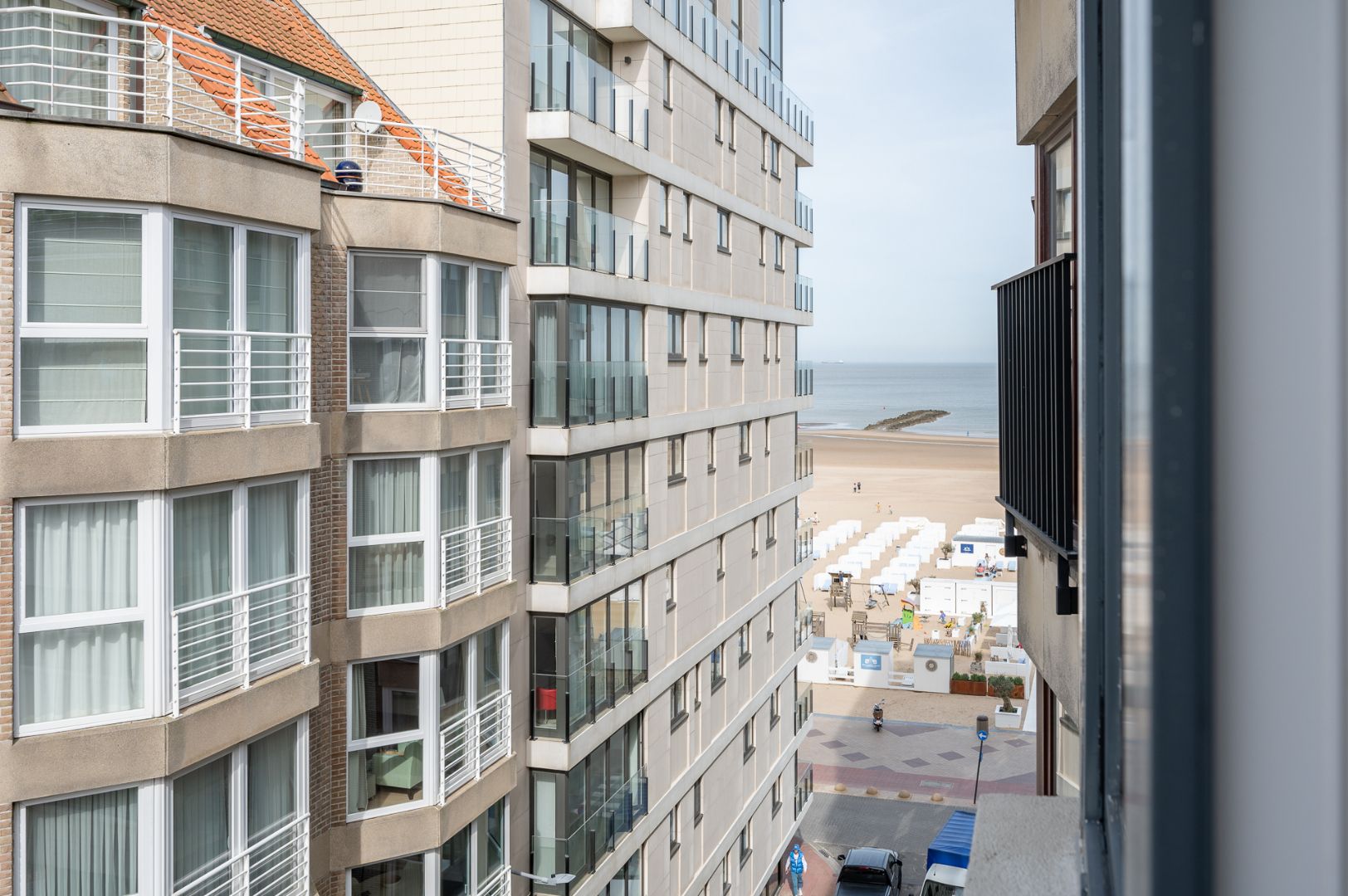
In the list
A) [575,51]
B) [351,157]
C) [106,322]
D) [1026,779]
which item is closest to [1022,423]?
[106,322]

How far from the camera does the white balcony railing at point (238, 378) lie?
9914 millimetres

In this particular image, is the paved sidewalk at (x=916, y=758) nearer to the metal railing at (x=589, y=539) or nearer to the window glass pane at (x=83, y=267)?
the metal railing at (x=589, y=539)

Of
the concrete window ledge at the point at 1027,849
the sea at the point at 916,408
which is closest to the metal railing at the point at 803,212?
the concrete window ledge at the point at 1027,849

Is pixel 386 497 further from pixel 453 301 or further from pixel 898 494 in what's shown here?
pixel 898 494

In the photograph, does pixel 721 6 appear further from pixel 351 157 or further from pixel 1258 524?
pixel 1258 524

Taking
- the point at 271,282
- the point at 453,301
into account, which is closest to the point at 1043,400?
the point at 271,282

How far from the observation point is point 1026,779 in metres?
36.4

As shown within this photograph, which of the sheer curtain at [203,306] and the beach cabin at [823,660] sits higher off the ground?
the sheer curtain at [203,306]

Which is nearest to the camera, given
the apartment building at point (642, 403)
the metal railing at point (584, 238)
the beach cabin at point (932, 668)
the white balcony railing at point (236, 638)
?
the white balcony railing at point (236, 638)

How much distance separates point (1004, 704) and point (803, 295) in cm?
1884

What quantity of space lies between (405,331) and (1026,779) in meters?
29.5

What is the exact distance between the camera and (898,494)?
9062cm

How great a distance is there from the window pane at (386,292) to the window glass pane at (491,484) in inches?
82.6

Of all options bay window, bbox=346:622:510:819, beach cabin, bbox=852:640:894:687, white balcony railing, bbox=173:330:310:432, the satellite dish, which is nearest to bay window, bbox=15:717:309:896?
bay window, bbox=346:622:510:819
